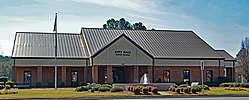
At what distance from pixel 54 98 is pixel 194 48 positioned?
3202cm

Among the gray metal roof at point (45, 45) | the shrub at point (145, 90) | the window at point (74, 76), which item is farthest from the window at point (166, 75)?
the shrub at point (145, 90)

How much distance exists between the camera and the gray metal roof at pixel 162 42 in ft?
173

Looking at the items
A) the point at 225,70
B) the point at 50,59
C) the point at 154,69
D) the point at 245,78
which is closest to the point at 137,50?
the point at 154,69

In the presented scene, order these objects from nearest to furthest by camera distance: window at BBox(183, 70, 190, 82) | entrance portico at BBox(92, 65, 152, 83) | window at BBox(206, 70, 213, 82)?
entrance portico at BBox(92, 65, 152, 83) → window at BBox(183, 70, 190, 82) → window at BBox(206, 70, 213, 82)

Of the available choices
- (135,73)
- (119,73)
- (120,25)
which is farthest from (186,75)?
(120,25)

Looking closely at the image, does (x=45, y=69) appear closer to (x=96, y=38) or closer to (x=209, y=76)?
(x=96, y=38)

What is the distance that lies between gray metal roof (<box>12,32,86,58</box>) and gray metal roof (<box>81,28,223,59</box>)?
1.75 m

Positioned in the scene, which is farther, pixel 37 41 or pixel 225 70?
pixel 225 70

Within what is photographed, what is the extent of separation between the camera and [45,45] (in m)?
52.2

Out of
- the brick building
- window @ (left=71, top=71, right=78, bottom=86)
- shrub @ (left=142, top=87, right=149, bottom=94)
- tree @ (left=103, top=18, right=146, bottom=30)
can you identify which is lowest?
shrub @ (left=142, top=87, right=149, bottom=94)

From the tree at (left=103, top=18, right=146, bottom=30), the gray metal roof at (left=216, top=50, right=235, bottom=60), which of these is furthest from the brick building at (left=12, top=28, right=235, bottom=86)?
the tree at (left=103, top=18, right=146, bottom=30)

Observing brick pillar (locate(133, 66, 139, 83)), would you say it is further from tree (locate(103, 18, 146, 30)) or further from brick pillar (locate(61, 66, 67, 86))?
tree (locate(103, 18, 146, 30))

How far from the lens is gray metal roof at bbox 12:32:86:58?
49.5m

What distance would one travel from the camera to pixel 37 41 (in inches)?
2084
